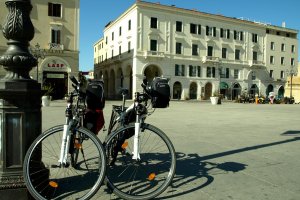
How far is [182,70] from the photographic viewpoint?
47.6 m

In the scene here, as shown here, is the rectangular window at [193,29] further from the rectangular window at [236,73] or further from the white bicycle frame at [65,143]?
the white bicycle frame at [65,143]

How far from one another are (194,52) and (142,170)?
45766mm

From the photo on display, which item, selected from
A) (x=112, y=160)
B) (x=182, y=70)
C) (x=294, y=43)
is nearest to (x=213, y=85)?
(x=182, y=70)

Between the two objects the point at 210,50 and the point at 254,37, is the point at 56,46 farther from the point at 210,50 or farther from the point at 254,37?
the point at 254,37

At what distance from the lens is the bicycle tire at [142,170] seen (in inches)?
130

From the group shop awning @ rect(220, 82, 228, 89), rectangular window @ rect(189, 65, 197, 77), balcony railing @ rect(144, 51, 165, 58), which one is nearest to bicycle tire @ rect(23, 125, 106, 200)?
balcony railing @ rect(144, 51, 165, 58)

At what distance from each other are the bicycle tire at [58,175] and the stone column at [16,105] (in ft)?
0.49

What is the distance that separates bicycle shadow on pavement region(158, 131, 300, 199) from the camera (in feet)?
12.1

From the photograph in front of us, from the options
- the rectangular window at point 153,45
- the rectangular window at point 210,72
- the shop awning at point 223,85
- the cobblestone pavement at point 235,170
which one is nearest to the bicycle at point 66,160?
the cobblestone pavement at point 235,170

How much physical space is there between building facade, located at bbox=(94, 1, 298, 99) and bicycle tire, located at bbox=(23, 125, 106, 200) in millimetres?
39746

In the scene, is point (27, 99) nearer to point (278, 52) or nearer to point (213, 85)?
point (213, 85)

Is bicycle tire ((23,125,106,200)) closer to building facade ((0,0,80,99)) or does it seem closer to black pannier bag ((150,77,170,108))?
black pannier bag ((150,77,170,108))

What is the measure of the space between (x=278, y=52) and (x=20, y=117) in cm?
6169

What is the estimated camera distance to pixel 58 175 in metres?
3.98
